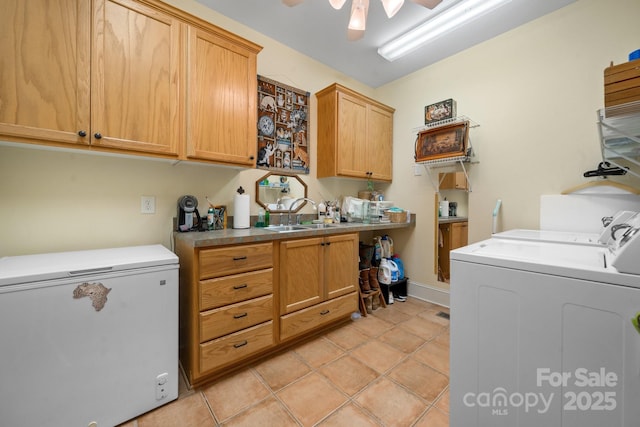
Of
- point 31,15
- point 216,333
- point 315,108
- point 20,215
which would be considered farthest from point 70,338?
point 315,108

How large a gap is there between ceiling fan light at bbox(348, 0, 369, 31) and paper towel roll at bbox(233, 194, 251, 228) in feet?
4.89

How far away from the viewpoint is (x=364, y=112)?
288 centimetres

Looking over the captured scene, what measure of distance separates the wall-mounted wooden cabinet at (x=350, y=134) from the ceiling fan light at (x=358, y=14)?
988 millimetres

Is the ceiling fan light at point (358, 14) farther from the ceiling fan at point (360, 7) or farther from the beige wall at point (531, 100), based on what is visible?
the beige wall at point (531, 100)

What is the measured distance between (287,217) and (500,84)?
Answer: 247 centimetres

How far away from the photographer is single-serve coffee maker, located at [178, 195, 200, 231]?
5.97 ft

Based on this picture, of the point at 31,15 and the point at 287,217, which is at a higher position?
the point at 31,15

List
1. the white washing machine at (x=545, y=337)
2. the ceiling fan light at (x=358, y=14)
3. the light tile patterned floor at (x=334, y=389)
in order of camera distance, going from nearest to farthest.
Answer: the white washing machine at (x=545, y=337) < the light tile patterned floor at (x=334, y=389) < the ceiling fan light at (x=358, y=14)

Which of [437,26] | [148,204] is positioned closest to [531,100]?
[437,26]

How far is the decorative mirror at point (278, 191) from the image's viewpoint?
2391 millimetres

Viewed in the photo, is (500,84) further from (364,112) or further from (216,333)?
(216,333)

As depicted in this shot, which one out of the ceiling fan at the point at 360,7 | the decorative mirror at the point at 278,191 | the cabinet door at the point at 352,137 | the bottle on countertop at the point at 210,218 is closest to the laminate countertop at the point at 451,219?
the cabinet door at the point at 352,137

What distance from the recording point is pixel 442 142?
8.09ft

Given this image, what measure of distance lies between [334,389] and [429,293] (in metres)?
1.84
